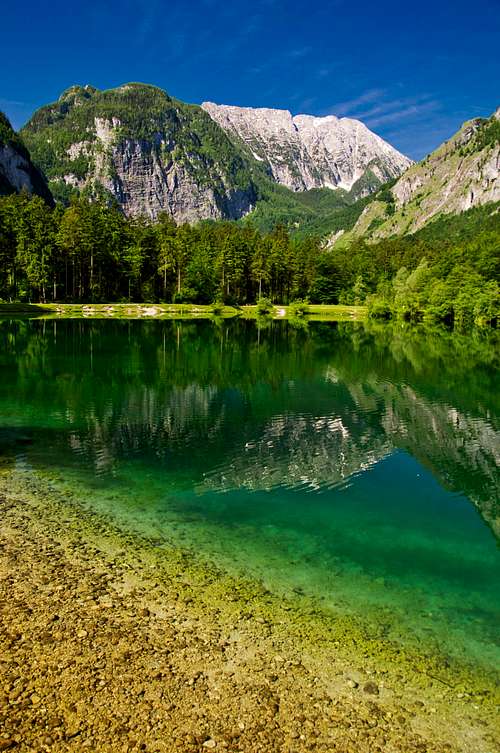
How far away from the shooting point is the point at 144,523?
16703mm

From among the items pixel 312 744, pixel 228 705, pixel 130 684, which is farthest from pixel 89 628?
pixel 312 744

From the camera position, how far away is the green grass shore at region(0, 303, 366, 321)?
10938cm

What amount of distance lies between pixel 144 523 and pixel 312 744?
9571 millimetres

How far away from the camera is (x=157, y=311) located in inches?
4911

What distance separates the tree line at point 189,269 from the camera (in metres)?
118

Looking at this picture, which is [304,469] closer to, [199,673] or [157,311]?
[199,673]

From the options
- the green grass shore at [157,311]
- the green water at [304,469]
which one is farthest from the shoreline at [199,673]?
the green grass shore at [157,311]

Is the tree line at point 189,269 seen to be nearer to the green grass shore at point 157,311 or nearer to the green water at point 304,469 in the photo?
the green grass shore at point 157,311

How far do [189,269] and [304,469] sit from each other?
125 meters

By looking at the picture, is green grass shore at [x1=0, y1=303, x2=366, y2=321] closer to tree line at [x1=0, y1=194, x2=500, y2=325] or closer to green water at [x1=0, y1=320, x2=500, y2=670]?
tree line at [x1=0, y1=194, x2=500, y2=325]

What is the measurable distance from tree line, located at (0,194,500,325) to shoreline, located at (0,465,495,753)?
113200 mm

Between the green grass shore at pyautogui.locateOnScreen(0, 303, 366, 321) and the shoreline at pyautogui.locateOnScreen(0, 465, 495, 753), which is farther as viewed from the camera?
the green grass shore at pyautogui.locateOnScreen(0, 303, 366, 321)

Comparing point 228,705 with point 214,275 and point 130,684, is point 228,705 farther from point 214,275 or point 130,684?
point 214,275

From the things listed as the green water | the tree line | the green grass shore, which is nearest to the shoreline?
the green water
